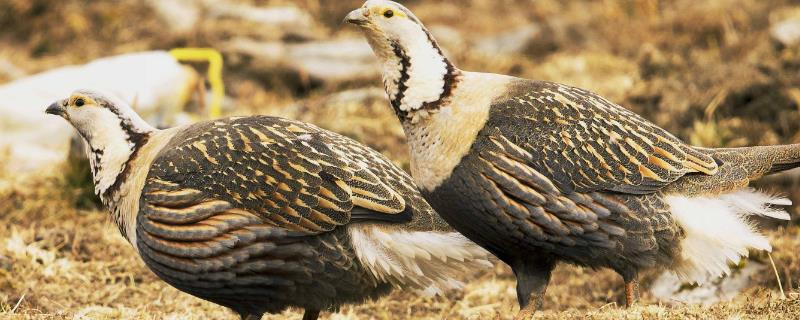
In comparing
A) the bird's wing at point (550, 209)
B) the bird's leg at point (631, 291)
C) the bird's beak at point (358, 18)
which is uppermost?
the bird's beak at point (358, 18)

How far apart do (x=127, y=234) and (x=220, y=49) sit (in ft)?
31.5

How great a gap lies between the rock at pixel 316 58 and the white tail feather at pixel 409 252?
29.5 feet

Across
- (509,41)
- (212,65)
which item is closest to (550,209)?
(212,65)

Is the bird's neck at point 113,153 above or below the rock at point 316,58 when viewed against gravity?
below

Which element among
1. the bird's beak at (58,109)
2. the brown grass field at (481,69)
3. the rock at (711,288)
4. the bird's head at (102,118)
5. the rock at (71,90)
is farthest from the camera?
the rock at (71,90)

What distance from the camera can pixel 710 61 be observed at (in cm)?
1463

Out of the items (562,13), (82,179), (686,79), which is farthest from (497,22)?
(82,179)

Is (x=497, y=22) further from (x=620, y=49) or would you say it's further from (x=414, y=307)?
(x=414, y=307)

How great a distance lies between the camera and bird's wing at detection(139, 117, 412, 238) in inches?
241

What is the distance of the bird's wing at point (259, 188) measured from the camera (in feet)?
20.1

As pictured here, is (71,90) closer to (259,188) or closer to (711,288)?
(259,188)

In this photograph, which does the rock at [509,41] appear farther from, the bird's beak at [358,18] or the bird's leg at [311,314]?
the bird's beak at [358,18]

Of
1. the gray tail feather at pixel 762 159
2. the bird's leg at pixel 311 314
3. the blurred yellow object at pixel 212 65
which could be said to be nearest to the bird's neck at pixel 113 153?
the bird's leg at pixel 311 314

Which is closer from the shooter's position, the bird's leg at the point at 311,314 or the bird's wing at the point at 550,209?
the bird's wing at the point at 550,209
